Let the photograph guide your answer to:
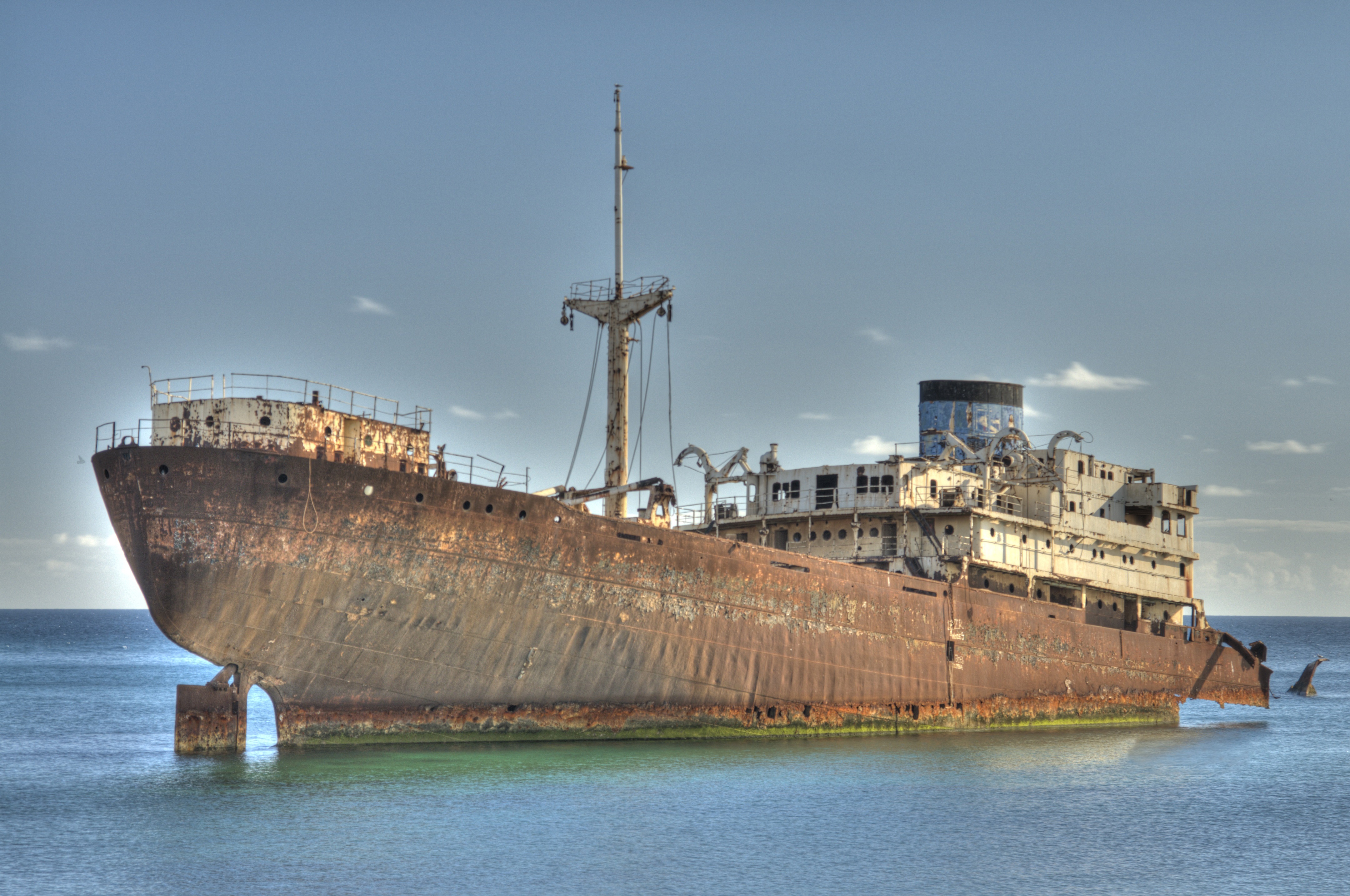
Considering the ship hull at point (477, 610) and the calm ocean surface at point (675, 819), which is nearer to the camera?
the calm ocean surface at point (675, 819)

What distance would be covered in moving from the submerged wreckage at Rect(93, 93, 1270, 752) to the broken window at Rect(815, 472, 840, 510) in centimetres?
6

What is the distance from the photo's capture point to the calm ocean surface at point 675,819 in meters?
14.1

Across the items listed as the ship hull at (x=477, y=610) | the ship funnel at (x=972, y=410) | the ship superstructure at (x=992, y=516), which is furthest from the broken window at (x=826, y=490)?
the ship funnel at (x=972, y=410)

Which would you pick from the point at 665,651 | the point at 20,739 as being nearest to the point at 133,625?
the point at 20,739

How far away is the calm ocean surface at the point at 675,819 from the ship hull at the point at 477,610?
62 cm

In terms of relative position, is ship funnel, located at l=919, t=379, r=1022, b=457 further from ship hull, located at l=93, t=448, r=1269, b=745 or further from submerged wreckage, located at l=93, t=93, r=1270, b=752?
ship hull, located at l=93, t=448, r=1269, b=745

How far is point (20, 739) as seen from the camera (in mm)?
27656

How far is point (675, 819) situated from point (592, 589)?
5.26 m

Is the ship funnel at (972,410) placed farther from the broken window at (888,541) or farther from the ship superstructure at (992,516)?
the broken window at (888,541)

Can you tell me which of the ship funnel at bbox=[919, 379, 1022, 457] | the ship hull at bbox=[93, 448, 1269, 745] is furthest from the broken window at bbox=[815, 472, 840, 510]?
the ship funnel at bbox=[919, 379, 1022, 457]

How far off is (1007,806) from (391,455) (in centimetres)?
1078

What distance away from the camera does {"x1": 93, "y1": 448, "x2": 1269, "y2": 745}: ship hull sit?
756 inches

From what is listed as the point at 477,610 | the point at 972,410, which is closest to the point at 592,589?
→ the point at 477,610

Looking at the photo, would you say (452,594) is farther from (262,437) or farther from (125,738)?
(125,738)
